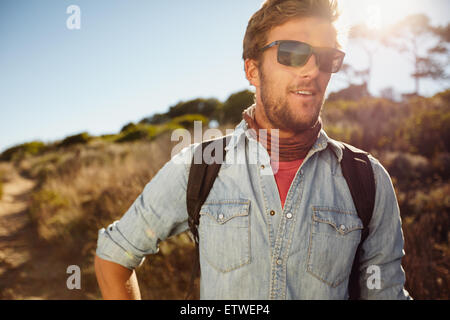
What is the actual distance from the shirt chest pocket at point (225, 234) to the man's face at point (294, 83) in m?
0.62

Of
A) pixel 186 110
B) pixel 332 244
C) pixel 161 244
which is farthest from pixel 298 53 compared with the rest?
pixel 186 110

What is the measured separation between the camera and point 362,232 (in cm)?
155

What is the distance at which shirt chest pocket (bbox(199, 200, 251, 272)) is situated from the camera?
1465 mm

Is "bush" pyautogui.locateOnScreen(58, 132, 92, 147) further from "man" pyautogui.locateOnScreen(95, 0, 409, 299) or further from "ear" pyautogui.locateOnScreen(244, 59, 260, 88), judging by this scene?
"man" pyautogui.locateOnScreen(95, 0, 409, 299)

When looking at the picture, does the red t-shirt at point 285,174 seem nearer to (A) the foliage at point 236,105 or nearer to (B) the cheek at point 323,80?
(B) the cheek at point 323,80

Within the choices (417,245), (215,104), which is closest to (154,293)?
(417,245)

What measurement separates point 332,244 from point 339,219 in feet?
0.49

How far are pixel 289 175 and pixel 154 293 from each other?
314 centimetres

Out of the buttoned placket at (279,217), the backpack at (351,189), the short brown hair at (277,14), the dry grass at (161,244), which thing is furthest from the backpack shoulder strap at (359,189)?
the dry grass at (161,244)

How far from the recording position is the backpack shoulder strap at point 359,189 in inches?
60.4

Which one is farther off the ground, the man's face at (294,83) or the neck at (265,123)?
the man's face at (294,83)

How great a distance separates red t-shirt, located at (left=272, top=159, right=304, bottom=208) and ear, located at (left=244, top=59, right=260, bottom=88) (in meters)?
0.66

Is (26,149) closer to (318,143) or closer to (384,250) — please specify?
(318,143)
